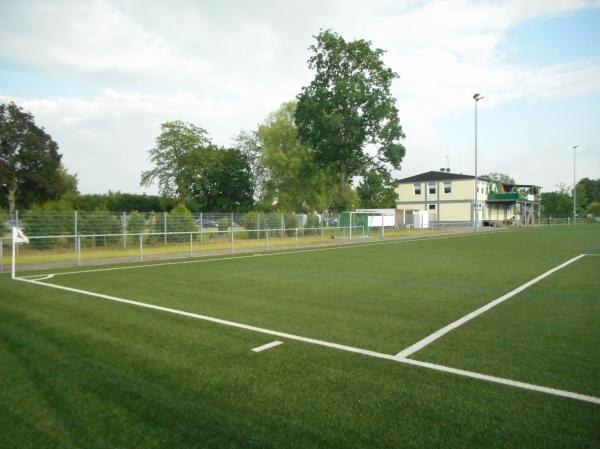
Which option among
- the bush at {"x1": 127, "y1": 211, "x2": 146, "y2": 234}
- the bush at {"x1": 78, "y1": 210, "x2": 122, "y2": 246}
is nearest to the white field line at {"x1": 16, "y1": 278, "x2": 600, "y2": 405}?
the bush at {"x1": 78, "y1": 210, "x2": 122, "y2": 246}

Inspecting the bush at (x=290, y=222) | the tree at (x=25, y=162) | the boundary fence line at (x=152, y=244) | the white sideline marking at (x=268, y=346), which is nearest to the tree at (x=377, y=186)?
the boundary fence line at (x=152, y=244)

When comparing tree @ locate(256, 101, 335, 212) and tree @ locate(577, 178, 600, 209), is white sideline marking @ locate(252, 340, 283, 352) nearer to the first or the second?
tree @ locate(256, 101, 335, 212)

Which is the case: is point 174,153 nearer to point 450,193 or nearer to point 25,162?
point 25,162

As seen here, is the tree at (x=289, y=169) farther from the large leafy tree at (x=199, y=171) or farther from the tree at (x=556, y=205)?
the tree at (x=556, y=205)

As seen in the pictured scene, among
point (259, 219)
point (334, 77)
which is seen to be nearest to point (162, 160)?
point (334, 77)

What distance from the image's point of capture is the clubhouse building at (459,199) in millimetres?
60206

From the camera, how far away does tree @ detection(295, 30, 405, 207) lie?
4100cm

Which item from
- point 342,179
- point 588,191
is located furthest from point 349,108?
point 588,191

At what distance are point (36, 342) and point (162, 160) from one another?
48582 mm

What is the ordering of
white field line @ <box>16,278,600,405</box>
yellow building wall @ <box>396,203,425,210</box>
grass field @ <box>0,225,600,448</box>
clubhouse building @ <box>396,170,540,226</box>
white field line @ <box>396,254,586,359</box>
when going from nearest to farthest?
grass field @ <box>0,225,600,448</box>, white field line @ <box>16,278,600,405</box>, white field line @ <box>396,254,586,359</box>, clubhouse building @ <box>396,170,540,226</box>, yellow building wall @ <box>396,203,425,210</box>

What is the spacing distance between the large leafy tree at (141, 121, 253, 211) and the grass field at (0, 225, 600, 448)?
38789 mm

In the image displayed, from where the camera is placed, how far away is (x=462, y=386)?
391 cm

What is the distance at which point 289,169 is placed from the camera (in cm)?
5084

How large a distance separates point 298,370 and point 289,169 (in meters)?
47.2
